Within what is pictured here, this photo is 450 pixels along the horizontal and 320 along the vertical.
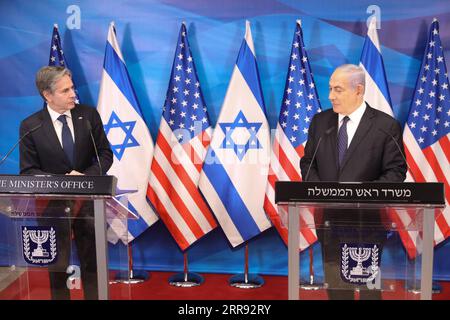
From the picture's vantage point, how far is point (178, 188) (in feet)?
14.0

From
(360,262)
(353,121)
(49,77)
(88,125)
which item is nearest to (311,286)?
(360,262)

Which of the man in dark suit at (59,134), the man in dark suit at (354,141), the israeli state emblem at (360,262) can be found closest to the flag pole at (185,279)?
the man in dark suit at (59,134)

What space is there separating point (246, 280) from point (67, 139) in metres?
2.12

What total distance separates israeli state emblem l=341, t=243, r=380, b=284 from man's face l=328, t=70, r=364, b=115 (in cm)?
90

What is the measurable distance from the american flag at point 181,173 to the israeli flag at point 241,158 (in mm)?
113

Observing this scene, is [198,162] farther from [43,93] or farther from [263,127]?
[43,93]

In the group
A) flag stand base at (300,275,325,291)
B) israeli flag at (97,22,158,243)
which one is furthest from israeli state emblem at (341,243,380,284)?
israeli flag at (97,22,158,243)

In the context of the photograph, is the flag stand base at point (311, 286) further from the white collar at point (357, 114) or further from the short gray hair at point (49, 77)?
the short gray hair at point (49, 77)

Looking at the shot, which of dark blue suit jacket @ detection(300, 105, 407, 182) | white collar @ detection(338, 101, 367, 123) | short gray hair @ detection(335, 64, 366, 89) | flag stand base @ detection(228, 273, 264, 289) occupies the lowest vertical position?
flag stand base @ detection(228, 273, 264, 289)

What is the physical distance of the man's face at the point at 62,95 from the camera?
2816mm

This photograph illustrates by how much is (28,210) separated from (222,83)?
8.13 ft

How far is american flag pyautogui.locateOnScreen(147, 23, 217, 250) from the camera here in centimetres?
425

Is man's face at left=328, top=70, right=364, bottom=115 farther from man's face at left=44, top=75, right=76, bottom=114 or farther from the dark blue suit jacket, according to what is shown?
man's face at left=44, top=75, right=76, bottom=114

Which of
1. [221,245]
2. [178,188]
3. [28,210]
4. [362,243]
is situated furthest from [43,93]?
[221,245]
